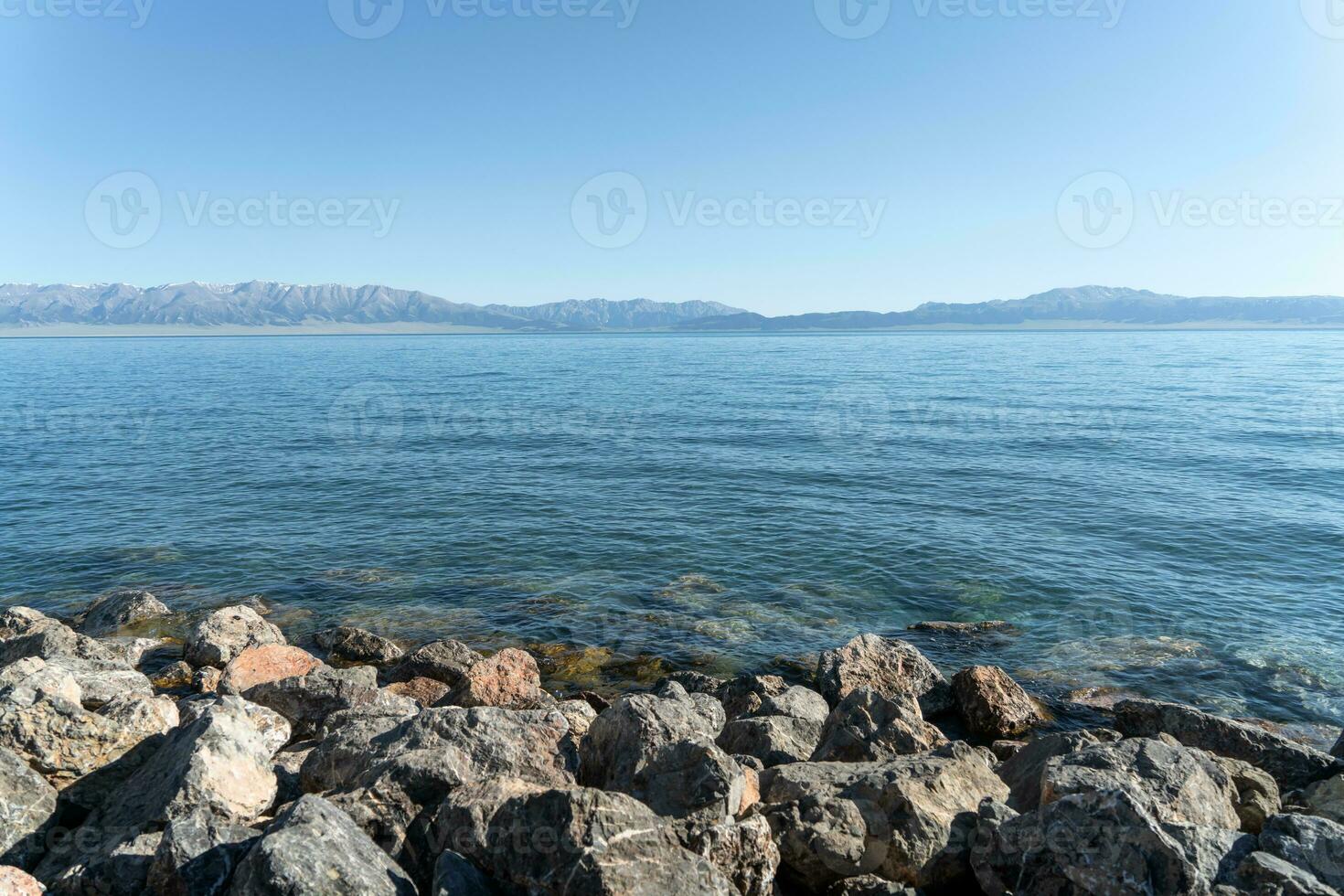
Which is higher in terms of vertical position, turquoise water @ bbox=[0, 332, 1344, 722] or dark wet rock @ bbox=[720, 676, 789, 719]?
dark wet rock @ bbox=[720, 676, 789, 719]

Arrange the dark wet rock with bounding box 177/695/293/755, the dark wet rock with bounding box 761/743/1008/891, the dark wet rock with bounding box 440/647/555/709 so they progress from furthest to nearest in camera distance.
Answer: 1. the dark wet rock with bounding box 440/647/555/709
2. the dark wet rock with bounding box 177/695/293/755
3. the dark wet rock with bounding box 761/743/1008/891

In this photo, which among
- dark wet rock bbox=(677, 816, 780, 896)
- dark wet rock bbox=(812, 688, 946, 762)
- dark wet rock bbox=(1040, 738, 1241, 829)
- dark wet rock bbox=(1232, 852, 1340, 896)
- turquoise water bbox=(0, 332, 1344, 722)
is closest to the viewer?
dark wet rock bbox=(1232, 852, 1340, 896)

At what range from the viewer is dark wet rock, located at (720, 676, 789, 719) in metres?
16.1

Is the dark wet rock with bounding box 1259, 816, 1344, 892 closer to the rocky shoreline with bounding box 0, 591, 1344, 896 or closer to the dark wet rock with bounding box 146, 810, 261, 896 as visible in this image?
the rocky shoreline with bounding box 0, 591, 1344, 896

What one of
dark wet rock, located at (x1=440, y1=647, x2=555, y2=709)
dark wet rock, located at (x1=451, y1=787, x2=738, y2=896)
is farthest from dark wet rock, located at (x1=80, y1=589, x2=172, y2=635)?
dark wet rock, located at (x1=451, y1=787, x2=738, y2=896)

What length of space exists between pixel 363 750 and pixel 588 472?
1300 inches

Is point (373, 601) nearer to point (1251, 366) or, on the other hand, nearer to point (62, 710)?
point (62, 710)

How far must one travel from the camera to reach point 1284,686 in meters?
18.9

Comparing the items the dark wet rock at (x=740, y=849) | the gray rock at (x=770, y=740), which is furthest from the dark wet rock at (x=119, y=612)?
the dark wet rock at (x=740, y=849)

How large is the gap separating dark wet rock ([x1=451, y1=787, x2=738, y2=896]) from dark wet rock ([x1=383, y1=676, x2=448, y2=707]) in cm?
1047

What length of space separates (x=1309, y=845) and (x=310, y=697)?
1554cm

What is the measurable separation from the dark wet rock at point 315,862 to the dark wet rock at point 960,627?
17.8m

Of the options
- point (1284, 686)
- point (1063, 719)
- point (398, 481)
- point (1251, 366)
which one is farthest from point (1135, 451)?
point (1251, 366)

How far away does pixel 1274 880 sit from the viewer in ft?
22.9
